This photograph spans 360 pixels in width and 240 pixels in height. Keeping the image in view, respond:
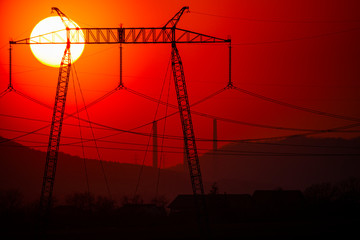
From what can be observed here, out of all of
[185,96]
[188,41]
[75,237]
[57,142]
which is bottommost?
[75,237]

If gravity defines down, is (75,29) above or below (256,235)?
above

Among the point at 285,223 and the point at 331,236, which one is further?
the point at 285,223

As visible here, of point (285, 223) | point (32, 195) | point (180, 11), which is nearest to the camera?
point (180, 11)

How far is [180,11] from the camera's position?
179ft

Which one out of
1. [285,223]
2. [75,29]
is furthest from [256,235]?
[75,29]

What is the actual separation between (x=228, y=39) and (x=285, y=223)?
23130mm

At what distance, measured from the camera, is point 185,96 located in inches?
2265

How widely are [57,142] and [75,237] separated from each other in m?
8.77

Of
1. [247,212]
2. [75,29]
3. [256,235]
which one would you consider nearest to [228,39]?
[75,29]

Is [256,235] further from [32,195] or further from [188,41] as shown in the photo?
[32,195]

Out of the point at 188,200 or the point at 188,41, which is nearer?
the point at 188,41

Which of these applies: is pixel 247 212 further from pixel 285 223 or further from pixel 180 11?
pixel 180 11

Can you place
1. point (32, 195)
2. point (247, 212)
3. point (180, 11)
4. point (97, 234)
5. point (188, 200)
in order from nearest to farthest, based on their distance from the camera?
1. point (180, 11)
2. point (97, 234)
3. point (247, 212)
4. point (188, 200)
5. point (32, 195)

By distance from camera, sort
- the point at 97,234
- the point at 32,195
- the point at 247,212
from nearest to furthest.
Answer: the point at 97,234, the point at 247,212, the point at 32,195
